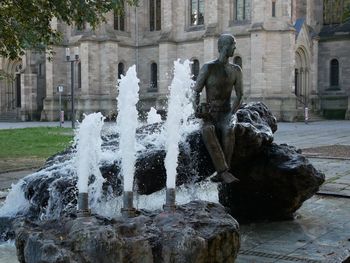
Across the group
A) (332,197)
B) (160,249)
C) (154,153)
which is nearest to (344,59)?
(332,197)

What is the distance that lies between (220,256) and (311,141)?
641 inches

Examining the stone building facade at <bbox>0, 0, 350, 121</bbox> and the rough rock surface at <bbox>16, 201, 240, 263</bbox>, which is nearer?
the rough rock surface at <bbox>16, 201, 240, 263</bbox>

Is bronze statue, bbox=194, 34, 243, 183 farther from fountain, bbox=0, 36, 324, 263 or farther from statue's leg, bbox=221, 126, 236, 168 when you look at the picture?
fountain, bbox=0, 36, 324, 263

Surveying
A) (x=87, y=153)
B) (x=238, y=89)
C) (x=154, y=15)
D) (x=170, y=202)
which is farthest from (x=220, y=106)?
(x=154, y=15)

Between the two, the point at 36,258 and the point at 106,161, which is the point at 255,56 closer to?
the point at 106,161

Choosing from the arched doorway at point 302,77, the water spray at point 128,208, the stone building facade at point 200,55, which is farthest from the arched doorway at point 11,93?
the water spray at point 128,208

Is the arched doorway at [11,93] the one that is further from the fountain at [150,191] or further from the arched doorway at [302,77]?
the fountain at [150,191]

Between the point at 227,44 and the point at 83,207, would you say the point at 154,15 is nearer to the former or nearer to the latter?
the point at 227,44

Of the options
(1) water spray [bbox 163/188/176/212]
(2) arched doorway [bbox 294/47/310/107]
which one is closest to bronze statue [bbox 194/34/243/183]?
(1) water spray [bbox 163/188/176/212]

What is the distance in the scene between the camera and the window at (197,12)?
40844mm

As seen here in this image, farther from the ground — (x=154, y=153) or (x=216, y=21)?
(x=216, y=21)

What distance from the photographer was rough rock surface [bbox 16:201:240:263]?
3668mm

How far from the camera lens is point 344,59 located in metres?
41.0

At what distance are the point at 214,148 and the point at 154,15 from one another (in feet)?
130
